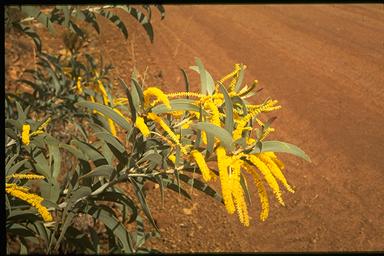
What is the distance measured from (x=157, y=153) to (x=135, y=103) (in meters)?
0.11

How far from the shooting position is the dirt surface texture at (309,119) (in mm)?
1124

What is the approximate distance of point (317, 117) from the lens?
130 centimetres

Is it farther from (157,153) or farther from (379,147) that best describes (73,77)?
(379,147)

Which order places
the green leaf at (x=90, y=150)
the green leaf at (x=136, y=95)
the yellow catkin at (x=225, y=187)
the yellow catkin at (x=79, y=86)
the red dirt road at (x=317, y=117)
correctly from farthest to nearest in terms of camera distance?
the yellow catkin at (x=79, y=86), the red dirt road at (x=317, y=117), the green leaf at (x=90, y=150), the green leaf at (x=136, y=95), the yellow catkin at (x=225, y=187)

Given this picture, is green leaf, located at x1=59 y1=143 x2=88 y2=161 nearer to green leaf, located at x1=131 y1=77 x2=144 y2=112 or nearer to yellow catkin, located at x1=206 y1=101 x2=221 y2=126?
green leaf, located at x1=131 y1=77 x2=144 y2=112

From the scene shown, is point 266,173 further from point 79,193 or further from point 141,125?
point 79,193

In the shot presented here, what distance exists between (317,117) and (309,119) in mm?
30

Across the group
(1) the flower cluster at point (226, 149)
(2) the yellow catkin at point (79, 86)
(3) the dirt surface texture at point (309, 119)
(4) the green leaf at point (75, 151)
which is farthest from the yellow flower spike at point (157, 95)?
(2) the yellow catkin at point (79, 86)

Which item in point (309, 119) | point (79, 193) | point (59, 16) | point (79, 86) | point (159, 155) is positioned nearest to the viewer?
point (159, 155)

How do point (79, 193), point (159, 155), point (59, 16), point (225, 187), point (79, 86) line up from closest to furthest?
point (225, 187) < point (159, 155) < point (79, 193) < point (59, 16) < point (79, 86)

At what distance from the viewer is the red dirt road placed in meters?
1.12

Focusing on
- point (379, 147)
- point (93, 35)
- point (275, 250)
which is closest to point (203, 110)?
point (379, 147)

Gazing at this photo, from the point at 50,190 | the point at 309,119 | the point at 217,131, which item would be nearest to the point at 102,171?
the point at 50,190

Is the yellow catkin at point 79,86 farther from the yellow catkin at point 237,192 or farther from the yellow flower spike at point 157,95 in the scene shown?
the yellow catkin at point 237,192
